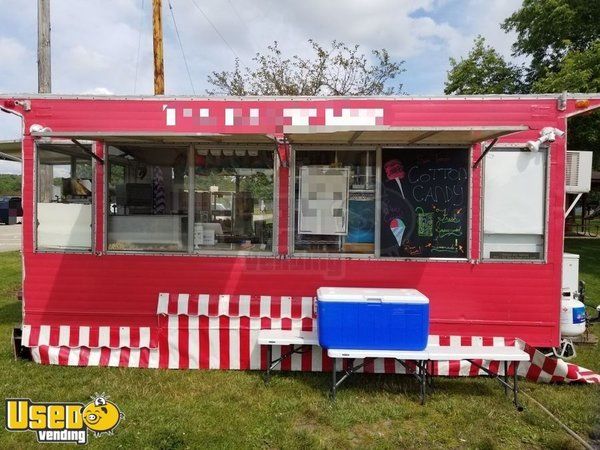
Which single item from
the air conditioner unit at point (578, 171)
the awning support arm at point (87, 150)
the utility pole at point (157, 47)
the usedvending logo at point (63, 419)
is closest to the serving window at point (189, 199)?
the awning support arm at point (87, 150)

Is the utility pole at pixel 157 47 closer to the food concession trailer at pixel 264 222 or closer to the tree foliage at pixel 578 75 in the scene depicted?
the food concession trailer at pixel 264 222

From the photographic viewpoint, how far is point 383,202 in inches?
193

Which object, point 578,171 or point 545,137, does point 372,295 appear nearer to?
point 545,137

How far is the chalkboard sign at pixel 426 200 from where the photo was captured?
4.87 m

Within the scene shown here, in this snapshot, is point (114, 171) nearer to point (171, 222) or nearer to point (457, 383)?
point (171, 222)

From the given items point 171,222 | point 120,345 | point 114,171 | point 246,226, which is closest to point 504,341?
point 246,226

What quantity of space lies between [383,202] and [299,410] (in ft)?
7.37

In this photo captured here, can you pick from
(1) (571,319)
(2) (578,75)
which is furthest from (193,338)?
(2) (578,75)

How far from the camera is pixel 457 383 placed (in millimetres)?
4703

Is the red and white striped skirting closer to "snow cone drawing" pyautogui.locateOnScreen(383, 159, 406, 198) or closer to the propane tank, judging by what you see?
"snow cone drawing" pyautogui.locateOnScreen(383, 159, 406, 198)

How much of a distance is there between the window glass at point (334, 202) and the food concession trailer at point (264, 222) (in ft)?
0.05

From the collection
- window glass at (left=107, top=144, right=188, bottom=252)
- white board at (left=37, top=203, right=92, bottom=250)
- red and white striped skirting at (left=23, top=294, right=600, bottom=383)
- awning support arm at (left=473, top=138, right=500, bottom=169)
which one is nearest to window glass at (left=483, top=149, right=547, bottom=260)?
awning support arm at (left=473, top=138, right=500, bottom=169)

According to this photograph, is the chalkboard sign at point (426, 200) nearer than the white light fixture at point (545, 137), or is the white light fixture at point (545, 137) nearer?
the white light fixture at point (545, 137)

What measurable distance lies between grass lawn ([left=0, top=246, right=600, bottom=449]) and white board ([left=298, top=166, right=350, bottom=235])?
1578mm
